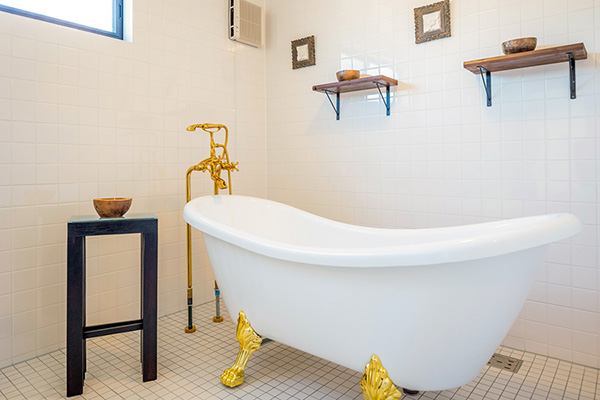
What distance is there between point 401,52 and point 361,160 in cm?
68

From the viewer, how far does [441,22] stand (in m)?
2.28

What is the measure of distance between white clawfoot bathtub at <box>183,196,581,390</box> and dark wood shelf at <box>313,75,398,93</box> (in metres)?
1.06

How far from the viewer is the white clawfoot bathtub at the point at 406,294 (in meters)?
1.17

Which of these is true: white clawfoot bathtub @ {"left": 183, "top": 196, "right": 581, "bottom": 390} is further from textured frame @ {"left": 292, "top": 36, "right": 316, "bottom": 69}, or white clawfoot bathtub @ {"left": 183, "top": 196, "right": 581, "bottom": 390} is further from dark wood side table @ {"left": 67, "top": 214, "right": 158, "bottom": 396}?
textured frame @ {"left": 292, "top": 36, "right": 316, "bottom": 69}

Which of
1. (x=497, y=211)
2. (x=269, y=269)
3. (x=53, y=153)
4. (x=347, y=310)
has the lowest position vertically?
(x=347, y=310)

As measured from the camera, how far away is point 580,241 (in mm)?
1934

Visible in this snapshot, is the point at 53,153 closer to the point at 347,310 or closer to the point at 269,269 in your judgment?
the point at 269,269

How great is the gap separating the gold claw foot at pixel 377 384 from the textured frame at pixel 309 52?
213cm

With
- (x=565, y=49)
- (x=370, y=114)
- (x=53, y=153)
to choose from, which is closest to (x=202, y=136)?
(x=53, y=153)

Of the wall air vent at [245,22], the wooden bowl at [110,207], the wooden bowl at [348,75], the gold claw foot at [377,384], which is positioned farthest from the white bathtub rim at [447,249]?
the wall air vent at [245,22]

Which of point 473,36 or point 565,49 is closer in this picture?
point 565,49

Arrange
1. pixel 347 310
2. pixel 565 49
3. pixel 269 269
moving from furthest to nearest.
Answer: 1. pixel 565 49
2. pixel 269 269
3. pixel 347 310

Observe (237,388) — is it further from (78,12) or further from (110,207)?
(78,12)

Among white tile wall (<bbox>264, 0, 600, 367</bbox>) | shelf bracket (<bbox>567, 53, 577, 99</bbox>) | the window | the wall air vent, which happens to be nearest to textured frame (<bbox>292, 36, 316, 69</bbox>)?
white tile wall (<bbox>264, 0, 600, 367</bbox>)
